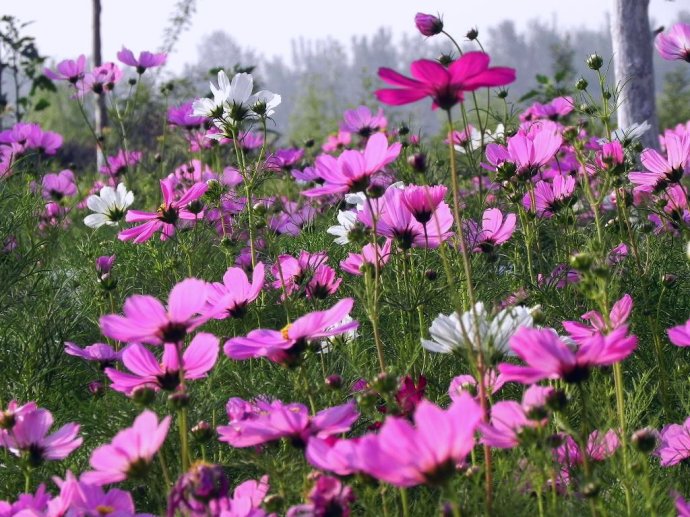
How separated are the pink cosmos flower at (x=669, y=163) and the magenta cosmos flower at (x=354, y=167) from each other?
26.4 inches

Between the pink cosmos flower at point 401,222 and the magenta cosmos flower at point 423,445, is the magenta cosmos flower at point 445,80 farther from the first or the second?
the pink cosmos flower at point 401,222

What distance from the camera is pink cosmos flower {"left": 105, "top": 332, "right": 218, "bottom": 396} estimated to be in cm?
97

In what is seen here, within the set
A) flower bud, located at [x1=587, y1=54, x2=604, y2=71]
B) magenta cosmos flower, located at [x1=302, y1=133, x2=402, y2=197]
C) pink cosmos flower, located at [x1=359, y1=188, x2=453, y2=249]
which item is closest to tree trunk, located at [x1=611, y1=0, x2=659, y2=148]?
flower bud, located at [x1=587, y1=54, x2=604, y2=71]

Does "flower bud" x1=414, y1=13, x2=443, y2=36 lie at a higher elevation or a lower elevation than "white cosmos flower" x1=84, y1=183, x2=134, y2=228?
higher

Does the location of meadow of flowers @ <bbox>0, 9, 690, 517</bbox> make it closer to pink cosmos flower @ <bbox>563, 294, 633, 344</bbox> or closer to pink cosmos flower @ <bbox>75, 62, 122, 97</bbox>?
pink cosmos flower @ <bbox>563, 294, 633, 344</bbox>

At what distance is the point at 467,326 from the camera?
1096 millimetres

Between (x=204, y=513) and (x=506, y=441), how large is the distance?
0.33 m

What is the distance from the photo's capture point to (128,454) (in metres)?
0.84

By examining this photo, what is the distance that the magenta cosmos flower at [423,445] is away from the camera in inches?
26.5

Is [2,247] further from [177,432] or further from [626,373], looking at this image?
[626,373]

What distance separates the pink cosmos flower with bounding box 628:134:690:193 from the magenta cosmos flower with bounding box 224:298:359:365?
83 cm

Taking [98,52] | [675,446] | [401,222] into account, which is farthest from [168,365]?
[98,52]

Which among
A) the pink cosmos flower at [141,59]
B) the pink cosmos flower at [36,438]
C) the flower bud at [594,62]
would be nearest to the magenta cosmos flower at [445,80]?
the pink cosmos flower at [36,438]

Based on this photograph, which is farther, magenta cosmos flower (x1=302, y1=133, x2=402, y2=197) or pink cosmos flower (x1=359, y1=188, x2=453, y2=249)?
pink cosmos flower (x1=359, y1=188, x2=453, y2=249)
